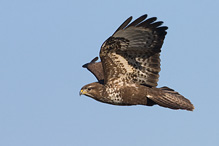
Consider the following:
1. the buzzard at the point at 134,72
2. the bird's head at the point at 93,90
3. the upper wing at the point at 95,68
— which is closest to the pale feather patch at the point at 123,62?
the buzzard at the point at 134,72

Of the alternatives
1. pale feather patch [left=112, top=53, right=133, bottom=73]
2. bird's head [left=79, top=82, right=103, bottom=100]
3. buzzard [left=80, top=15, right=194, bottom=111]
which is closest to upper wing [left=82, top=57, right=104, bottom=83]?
bird's head [left=79, top=82, right=103, bottom=100]

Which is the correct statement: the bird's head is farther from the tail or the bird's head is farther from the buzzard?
the tail

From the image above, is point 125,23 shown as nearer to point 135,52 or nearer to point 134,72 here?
point 135,52

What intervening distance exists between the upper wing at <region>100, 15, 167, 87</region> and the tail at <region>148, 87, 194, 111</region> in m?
0.33

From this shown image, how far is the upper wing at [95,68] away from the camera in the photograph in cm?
1613

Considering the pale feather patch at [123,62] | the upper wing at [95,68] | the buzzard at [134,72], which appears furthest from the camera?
the upper wing at [95,68]

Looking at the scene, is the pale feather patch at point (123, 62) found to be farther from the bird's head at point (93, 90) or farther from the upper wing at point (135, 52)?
the bird's head at point (93, 90)

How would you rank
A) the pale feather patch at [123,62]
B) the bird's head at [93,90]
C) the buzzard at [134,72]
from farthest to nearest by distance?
the bird's head at [93,90]
the pale feather patch at [123,62]
the buzzard at [134,72]

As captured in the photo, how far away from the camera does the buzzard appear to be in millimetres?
13539

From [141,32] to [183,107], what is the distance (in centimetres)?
209

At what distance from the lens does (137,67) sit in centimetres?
1414

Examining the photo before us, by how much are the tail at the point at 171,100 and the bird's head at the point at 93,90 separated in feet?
4.03

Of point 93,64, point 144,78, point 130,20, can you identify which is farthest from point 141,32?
point 93,64

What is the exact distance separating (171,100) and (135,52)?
4.72ft
